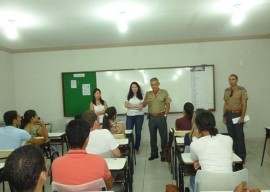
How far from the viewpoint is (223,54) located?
7.00 m

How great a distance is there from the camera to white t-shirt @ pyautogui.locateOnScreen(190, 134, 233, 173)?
2.49m

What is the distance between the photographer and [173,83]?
707cm

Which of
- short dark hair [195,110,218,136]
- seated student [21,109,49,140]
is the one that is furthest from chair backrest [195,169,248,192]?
seated student [21,109,49,140]

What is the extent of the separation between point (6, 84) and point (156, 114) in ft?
13.0

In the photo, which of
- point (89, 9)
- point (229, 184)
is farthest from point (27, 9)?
point (229, 184)

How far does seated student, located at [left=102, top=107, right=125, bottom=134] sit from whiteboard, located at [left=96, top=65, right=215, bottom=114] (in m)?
2.62

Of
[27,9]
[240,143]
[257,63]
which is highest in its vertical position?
[27,9]

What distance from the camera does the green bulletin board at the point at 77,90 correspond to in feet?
23.6

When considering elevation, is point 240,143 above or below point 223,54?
below

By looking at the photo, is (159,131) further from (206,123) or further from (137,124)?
(206,123)

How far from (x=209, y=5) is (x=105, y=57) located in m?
3.62

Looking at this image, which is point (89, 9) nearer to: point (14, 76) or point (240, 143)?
point (240, 143)

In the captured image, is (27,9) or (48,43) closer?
(27,9)

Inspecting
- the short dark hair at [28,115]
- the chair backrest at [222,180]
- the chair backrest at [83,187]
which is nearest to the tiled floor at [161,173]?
the short dark hair at [28,115]
